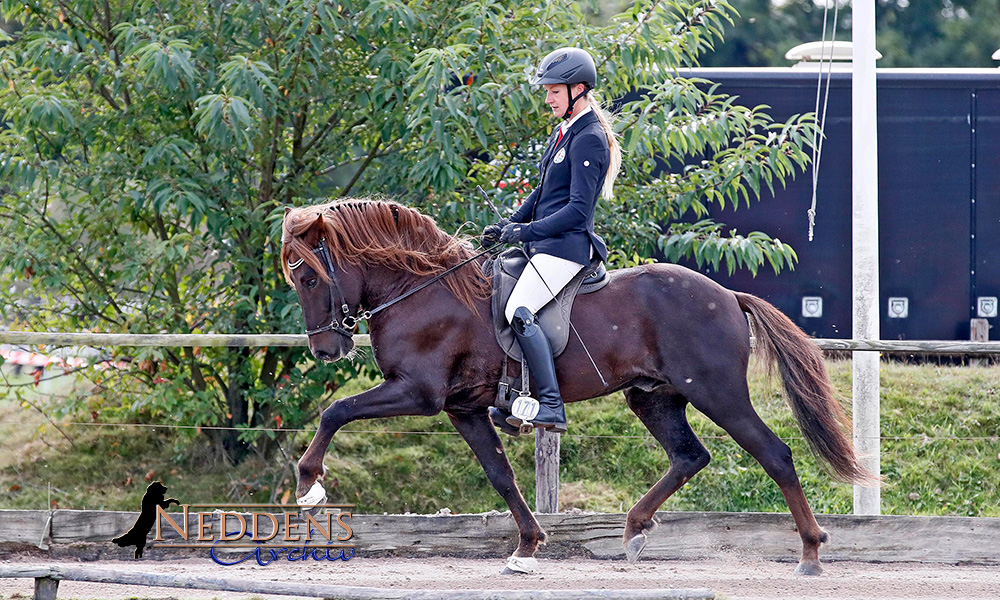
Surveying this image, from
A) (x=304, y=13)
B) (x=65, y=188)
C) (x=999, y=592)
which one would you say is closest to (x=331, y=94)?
(x=304, y=13)

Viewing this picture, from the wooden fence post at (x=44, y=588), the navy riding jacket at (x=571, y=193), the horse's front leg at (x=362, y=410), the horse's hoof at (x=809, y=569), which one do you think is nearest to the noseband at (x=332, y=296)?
the horse's front leg at (x=362, y=410)

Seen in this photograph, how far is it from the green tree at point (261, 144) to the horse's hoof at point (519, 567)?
2345 millimetres

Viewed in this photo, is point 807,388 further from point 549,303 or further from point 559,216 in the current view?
point 559,216

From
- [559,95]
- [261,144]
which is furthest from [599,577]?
[261,144]

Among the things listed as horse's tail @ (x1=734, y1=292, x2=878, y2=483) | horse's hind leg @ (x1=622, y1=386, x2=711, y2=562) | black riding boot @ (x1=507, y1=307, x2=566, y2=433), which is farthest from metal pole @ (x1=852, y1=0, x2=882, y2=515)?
black riding boot @ (x1=507, y1=307, x2=566, y2=433)

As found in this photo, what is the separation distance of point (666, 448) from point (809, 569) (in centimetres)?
96

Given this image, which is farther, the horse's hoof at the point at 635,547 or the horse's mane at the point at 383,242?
the horse's hoof at the point at 635,547

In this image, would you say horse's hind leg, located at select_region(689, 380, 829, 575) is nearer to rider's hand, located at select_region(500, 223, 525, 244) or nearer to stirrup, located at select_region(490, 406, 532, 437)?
stirrup, located at select_region(490, 406, 532, 437)

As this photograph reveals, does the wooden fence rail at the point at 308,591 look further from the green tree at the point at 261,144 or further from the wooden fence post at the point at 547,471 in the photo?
the green tree at the point at 261,144

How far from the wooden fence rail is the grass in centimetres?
318

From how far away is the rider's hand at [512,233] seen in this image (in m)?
5.22

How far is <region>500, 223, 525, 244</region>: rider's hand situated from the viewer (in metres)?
5.22

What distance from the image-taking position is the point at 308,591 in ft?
14.0

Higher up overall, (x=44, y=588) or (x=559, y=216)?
(x=559, y=216)
